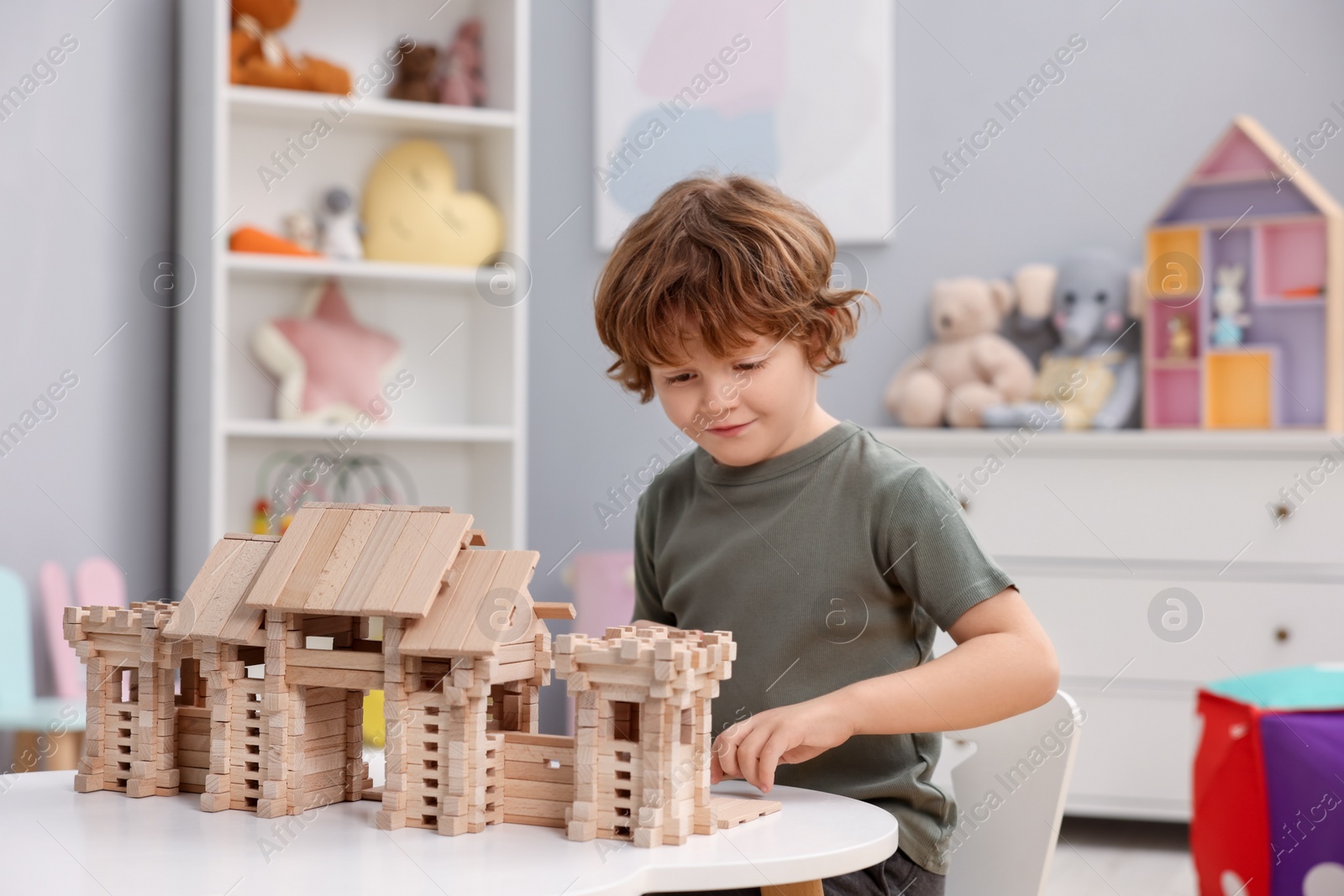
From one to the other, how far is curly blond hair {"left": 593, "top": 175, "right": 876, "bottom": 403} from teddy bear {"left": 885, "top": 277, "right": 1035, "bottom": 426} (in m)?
1.64

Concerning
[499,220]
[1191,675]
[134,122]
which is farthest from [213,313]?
[1191,675]

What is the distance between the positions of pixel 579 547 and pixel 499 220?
2.77ft

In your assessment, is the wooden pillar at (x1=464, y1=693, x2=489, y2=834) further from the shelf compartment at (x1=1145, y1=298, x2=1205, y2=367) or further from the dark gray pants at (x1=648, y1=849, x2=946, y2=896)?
the shelf compartment at (x1=1145, y1=298, x2=1205, y2=367)

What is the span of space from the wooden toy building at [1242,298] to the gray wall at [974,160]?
164mm

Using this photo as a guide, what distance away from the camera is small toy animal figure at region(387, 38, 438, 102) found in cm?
282

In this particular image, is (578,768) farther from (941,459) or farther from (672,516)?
(941,459)

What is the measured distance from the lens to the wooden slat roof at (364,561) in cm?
82

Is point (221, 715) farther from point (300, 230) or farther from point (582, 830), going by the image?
point (300, 230)

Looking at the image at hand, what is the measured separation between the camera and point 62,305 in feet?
8.00

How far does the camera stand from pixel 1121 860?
239cm

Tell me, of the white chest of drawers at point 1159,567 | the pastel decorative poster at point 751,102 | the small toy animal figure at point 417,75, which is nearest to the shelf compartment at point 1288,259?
the white chest of drawers at point 1159,567

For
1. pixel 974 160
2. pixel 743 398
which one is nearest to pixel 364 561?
pixel 743 398

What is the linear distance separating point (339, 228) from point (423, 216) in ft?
0.60

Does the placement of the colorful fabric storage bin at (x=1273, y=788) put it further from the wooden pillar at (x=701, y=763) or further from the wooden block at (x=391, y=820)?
the wooden block at (x=391, y=820)
